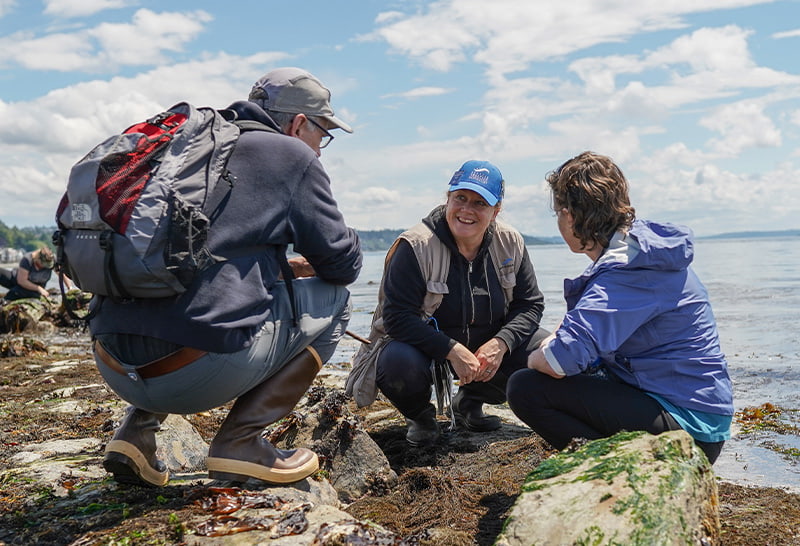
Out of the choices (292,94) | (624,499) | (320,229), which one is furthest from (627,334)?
(292,94)

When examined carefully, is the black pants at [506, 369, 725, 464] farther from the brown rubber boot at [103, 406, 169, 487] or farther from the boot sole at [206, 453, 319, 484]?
the brown rubber boot at [103, 406, 169, 487]

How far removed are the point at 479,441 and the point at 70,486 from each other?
107 inches

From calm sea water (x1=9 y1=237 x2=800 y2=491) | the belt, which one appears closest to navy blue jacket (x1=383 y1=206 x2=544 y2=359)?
calm sea water (x1=9 y1=237 x2=800 y2=491)

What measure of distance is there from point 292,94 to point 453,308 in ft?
6.92

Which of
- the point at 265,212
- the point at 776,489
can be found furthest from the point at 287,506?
the point at 776,489

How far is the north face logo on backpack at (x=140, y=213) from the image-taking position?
2828mm

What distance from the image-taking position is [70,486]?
12.3ft

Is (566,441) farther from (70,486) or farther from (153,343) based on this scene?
(70,486)

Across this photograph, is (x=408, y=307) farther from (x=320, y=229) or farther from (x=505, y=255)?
(x=320, y=229)

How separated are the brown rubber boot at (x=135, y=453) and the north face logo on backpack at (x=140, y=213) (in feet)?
2.74

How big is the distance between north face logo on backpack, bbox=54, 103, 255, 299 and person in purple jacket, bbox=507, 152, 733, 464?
70.1 inches

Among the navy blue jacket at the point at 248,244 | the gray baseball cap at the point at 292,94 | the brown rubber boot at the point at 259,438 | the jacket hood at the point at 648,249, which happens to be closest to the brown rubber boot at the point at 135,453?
the brown rubber boot at the point at 259,438

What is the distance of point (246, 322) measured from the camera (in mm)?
3088

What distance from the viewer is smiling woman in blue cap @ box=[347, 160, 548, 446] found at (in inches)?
198
